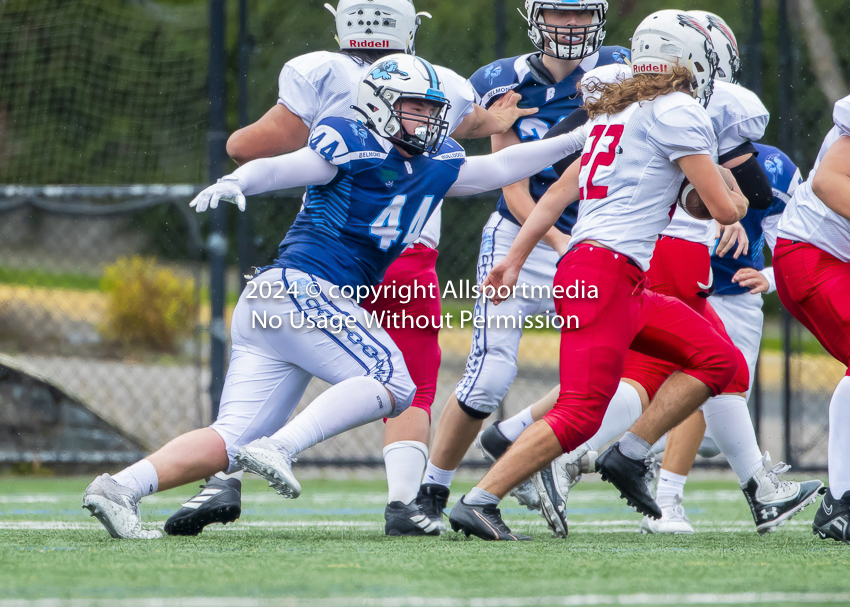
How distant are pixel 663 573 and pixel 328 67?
206 centimetres

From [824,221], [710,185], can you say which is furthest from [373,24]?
[824,221]

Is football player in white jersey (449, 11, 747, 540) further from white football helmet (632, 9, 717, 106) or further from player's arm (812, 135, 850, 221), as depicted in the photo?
player's arm (812, 135, 850, 221)

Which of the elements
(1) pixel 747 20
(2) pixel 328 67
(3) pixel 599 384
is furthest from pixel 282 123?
(1) pixel 747 20

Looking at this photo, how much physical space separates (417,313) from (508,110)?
89 centimetres

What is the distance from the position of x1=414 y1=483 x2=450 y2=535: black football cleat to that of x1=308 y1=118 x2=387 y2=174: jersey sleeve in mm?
1242

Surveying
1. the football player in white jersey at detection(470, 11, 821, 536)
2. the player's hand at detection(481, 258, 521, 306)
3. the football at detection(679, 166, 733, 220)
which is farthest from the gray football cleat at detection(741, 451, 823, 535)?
the player's hand at detection(481, 258, 521, 306)

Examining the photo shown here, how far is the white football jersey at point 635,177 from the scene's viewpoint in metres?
3.33

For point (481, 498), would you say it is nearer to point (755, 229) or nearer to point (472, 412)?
point (472, 412)

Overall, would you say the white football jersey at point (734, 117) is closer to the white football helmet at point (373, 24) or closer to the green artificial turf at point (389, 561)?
the white football helmet at point (373, 24)

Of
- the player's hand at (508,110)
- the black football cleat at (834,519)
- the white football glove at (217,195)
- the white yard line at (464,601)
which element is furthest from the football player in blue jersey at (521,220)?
the white yard line at (464,601)

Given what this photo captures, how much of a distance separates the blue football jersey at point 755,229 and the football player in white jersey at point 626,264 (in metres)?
0.92

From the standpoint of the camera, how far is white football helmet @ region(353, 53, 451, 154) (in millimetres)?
3408

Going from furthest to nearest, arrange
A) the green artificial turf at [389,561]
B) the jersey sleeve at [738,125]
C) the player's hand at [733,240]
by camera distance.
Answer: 1. the player's hand at [733,240]
2. the jersey sleeve at [738,125]
3. the green artificial turf at [389,561]

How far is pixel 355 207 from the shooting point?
342cm
